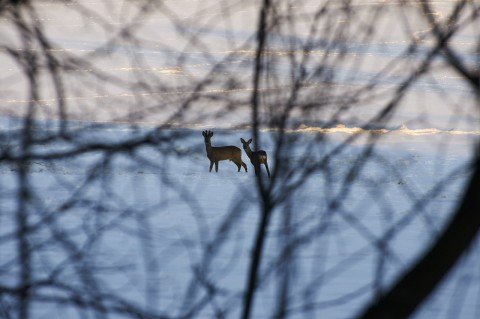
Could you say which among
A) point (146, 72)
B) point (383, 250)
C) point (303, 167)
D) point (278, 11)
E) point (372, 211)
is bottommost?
point (372, 211)

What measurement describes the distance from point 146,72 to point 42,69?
1.04 feet

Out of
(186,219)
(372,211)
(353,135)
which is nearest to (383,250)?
(353,135)

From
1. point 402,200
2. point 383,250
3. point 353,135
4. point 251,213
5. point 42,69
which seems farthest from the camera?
point 402,200

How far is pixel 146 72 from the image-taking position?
2.36 metres

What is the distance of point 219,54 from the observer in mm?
2635

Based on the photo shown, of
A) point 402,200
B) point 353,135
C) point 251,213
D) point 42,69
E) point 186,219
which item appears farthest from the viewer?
point 402,200

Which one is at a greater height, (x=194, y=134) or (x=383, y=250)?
(x=194, y=134)

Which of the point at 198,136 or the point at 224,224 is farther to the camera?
the point at 198,136

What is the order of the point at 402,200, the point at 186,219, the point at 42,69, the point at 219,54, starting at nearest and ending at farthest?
the point at 42,69
the point at 219,54
the point at 186,219
the point at 402,200

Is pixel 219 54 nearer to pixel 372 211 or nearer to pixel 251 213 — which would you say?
pixel 251 213

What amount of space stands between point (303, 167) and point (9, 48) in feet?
3.19

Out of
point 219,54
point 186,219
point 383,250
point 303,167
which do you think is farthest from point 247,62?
point 186,219

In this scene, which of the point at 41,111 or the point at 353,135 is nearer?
the point at 353,135

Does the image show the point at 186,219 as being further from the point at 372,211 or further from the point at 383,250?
the point at 383,250
